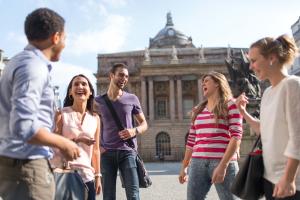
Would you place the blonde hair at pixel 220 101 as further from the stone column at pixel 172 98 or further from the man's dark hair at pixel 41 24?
the stone column at pixel 172 98

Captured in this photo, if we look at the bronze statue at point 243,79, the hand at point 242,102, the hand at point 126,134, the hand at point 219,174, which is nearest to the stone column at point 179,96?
the bronze statue at point 243,79

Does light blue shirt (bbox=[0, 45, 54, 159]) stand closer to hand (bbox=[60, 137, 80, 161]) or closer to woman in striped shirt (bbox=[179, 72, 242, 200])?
hand (bbox=[60, 137, 80, 161])

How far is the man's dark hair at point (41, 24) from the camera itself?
2.51 metres

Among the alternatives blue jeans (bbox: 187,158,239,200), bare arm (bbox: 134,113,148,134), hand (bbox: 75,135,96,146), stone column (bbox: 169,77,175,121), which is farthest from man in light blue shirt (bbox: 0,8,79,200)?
stone column (bbox: 169,77,175,121)

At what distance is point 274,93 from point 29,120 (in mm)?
1704

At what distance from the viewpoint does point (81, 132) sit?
13.1ft

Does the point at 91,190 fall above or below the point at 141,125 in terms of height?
below

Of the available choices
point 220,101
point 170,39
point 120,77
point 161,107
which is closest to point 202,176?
point 220,101

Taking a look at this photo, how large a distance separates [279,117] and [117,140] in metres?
2.60

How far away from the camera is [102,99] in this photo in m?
5.21

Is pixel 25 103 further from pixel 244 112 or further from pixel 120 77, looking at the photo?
pixel 120 77

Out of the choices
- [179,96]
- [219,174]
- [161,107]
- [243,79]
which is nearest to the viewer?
[219,174]

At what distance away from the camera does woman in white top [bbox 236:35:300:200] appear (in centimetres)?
263

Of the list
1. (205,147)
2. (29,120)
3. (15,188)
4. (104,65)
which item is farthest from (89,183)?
(104,65)
